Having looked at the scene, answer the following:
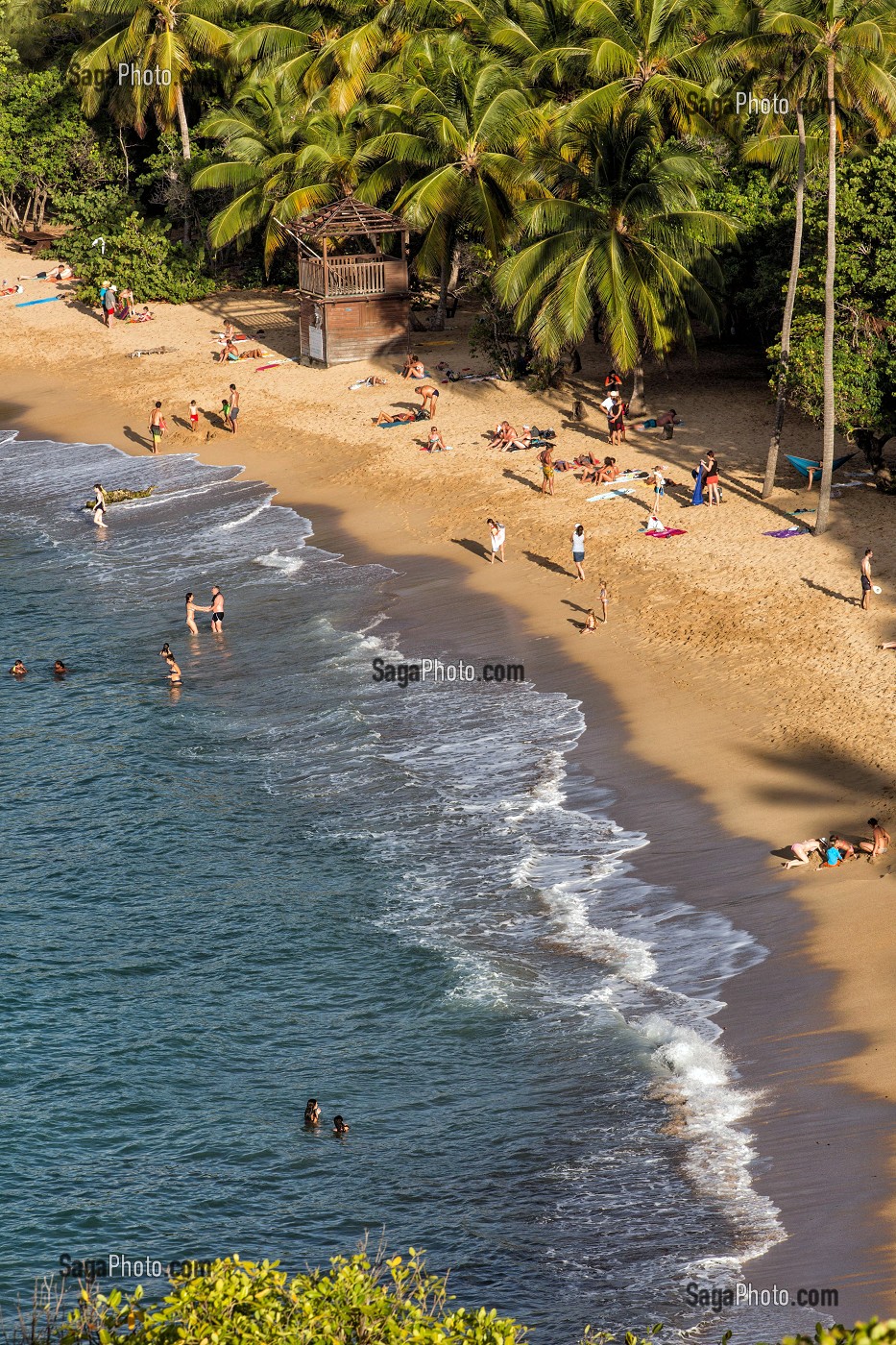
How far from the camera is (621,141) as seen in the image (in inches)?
1615

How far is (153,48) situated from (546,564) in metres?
34.3

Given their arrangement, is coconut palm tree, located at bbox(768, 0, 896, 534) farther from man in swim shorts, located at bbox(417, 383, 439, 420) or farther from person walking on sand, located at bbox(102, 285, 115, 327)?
person walking on sand, located at bbox(102, 285, 115, 327)

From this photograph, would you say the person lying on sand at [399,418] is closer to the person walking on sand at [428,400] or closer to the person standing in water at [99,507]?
the person walking on sand at [428,400]

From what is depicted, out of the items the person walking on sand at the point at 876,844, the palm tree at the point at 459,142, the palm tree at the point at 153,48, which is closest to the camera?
the person walking on sand at the point at 876,844

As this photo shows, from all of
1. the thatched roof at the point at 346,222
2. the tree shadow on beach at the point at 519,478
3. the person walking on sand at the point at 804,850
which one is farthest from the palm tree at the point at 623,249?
the person walking on sand at the point at 804,850

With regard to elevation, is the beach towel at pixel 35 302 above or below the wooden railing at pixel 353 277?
below

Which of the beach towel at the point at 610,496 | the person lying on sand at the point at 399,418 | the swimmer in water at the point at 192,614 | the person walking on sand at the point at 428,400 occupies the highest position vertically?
the person walking on sand at the point at 428,400

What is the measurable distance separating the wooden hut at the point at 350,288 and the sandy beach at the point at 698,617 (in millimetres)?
1038

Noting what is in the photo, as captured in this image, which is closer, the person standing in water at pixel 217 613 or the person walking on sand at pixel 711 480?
the person standing in water at pixel 217 613

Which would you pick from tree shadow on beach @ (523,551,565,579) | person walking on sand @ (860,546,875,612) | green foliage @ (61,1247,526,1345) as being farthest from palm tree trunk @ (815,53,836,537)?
green foliage @ (61,1247,526,1345)

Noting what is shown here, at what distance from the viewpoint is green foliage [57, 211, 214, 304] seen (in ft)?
196

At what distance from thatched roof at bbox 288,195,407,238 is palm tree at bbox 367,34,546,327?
2.27ft

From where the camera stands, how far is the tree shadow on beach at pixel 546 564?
35.8 m

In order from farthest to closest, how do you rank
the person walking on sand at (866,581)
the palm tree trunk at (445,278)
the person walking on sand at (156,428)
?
1. the palm tree trunk at (445,278)
2. the person walking on sand at (156,428)
3. the person walking on sand at (866,581)
